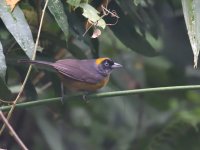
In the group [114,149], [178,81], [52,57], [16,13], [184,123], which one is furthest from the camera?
[114,149]

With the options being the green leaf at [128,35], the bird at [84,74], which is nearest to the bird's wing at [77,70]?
the bird at [84,74]

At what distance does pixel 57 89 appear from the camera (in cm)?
386

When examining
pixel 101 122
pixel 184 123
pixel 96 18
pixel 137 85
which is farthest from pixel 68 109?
pixel 96 18

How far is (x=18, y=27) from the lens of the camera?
305 cm

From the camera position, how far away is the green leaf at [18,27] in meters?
3.01

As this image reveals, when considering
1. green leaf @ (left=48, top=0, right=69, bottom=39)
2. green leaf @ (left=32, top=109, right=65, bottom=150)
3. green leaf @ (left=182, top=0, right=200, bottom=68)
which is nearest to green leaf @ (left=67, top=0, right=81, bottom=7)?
green leaf @ (left=48, top=0, right=69, bottom=39)

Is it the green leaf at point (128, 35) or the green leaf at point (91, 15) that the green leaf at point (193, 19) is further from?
the green leaf at point (128, 35)

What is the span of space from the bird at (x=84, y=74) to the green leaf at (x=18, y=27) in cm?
69

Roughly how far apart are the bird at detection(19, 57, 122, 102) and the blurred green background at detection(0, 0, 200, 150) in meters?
0.06

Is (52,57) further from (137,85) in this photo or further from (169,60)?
(169,60)

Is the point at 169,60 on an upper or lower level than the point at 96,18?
lower

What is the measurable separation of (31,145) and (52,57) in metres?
1.51

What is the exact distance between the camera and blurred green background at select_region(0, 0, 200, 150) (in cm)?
375

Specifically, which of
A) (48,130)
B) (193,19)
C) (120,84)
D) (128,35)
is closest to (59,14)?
(193,19)
